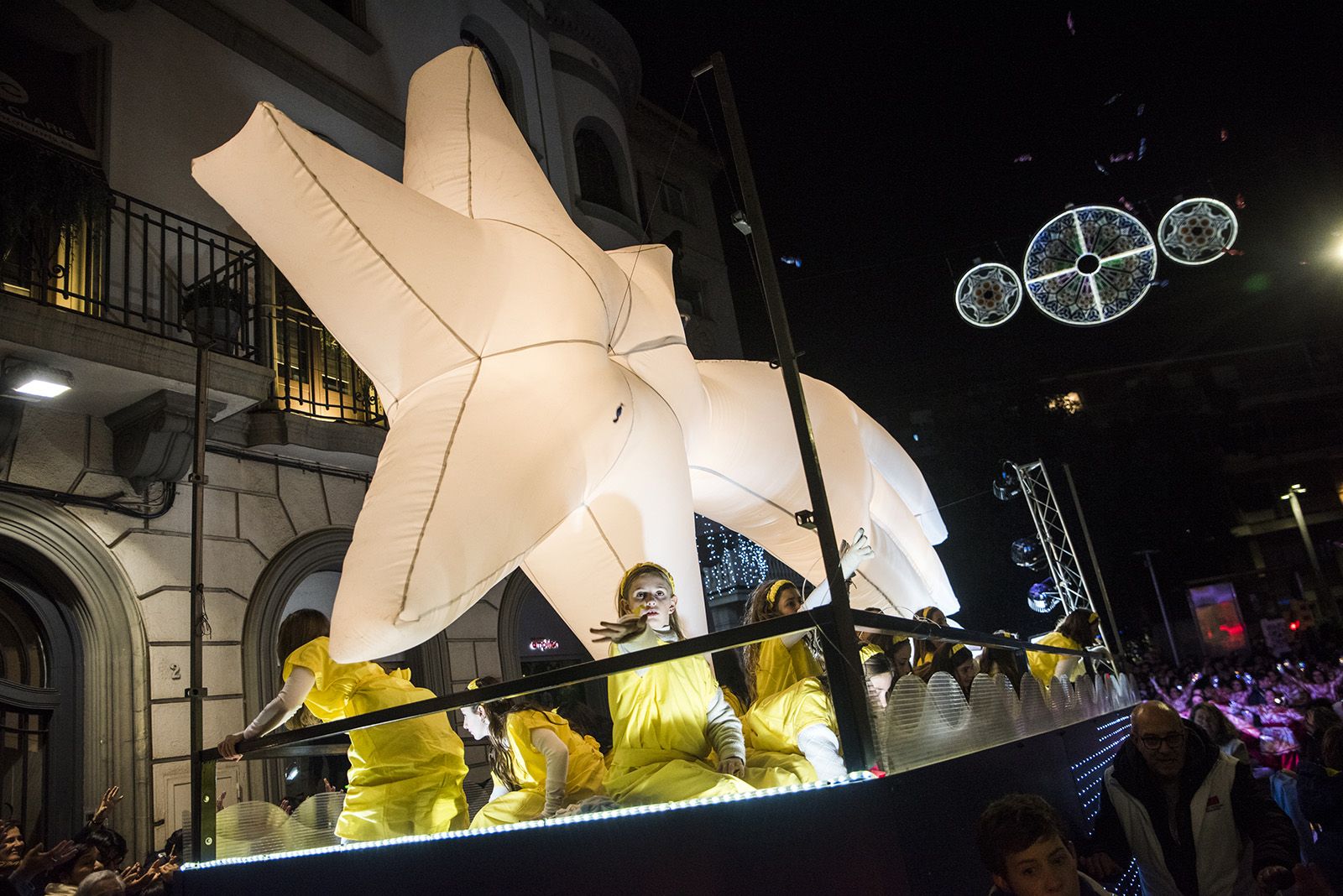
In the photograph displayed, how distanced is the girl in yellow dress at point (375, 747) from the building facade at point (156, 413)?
8.06 ft

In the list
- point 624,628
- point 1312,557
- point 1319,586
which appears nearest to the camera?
point 624,628

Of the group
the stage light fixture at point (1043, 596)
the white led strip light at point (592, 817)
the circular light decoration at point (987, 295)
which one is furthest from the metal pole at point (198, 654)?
the stage light fixture at point (1043, 596)

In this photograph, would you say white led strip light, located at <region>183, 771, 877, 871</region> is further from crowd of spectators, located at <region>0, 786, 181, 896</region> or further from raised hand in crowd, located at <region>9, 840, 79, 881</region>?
raised hand in crowd, located at <region>9, 840, 79, 881</region>

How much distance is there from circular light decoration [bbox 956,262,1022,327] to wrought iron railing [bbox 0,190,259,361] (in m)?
7.98

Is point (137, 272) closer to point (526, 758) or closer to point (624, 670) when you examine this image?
point (526, 758)

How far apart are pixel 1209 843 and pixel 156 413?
6786 mm

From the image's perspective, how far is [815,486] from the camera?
301 cm

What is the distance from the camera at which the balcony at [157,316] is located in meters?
6.33

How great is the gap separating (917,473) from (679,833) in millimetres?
4529

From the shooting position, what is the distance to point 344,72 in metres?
10.0

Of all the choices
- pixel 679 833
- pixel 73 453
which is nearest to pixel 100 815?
pixel 73 453

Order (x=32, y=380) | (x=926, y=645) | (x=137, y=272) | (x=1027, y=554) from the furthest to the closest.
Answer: (x=1027, y=554)
(x=137, y=272)
(x=32, y=380)
(x=926, y=645)

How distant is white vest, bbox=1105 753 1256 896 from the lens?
297cm

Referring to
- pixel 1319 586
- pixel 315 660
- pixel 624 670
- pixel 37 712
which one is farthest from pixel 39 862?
pixel 1319 586
